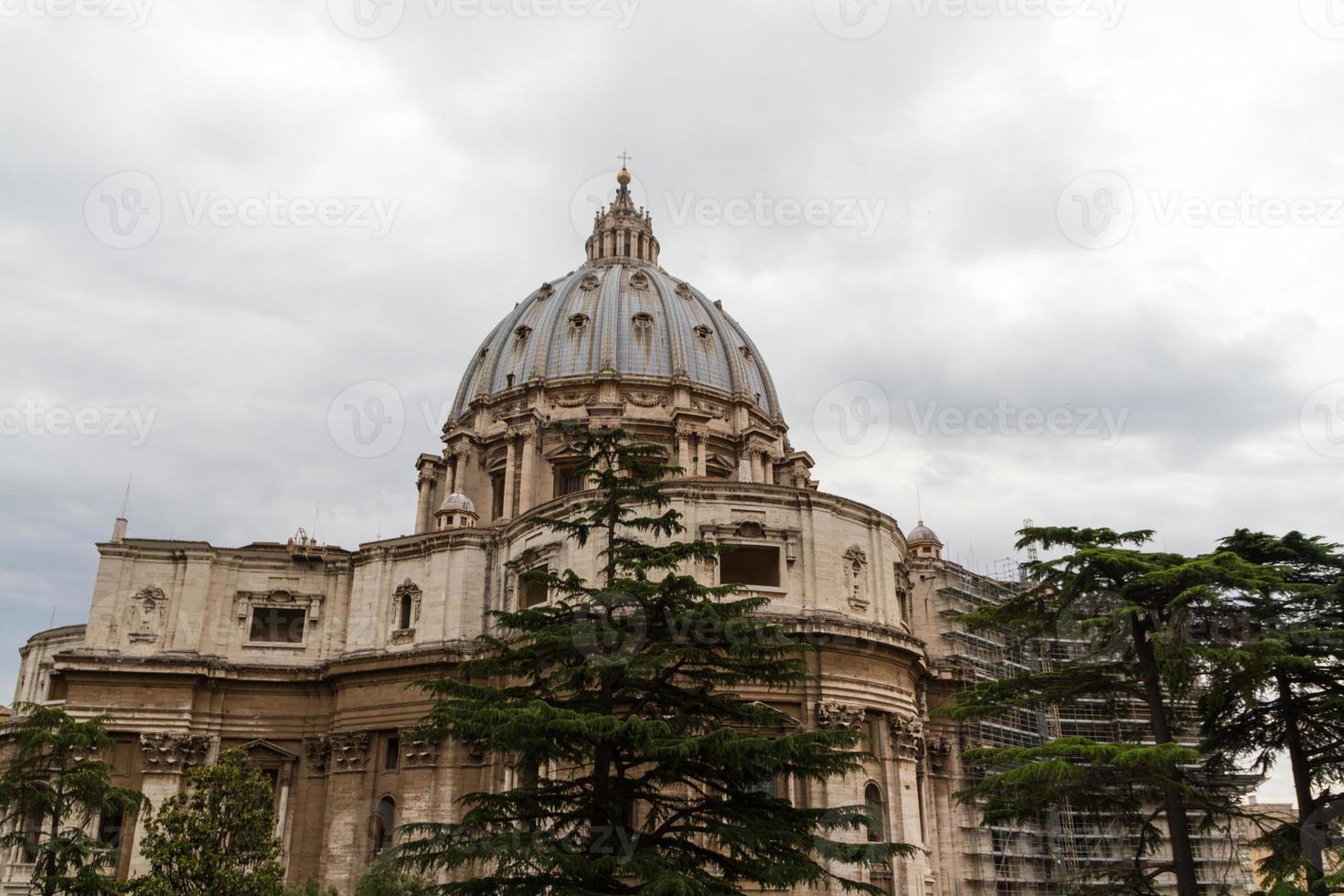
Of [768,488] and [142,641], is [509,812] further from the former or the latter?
[142,641]

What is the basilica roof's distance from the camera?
192ft

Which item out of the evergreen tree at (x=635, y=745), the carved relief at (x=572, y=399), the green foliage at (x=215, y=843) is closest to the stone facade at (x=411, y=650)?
the carved relief at (x=572, y=399)

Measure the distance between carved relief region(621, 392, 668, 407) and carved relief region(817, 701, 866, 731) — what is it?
2318 cm

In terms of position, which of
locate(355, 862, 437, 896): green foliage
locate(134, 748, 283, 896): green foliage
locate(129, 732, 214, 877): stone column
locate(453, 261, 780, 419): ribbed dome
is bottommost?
locate(355, 862, 437, 896): green foliage

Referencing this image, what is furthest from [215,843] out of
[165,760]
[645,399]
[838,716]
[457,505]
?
[645,399]

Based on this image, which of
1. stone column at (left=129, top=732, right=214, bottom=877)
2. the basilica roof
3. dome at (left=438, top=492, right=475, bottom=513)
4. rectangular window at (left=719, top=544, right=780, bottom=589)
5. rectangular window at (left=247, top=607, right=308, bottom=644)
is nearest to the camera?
rectangular window at (left=719, top=544, right=780, bottom=589)

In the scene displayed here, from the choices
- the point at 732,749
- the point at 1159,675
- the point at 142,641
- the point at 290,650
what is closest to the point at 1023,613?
the point at 1159,675

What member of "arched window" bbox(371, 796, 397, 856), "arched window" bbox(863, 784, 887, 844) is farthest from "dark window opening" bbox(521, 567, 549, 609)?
"arched window" bbox(863, 784, 887, 844)

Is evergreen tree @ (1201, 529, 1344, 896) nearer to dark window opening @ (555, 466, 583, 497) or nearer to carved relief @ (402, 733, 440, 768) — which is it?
carved relief @ (402, 733, 440, 768)

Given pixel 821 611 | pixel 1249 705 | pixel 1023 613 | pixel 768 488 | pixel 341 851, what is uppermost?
pixel 768 488

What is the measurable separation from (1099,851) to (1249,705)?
2401cm

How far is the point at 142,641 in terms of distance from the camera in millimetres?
43312

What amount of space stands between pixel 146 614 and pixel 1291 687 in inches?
1491

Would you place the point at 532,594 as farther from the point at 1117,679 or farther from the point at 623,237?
the point at 623,237
